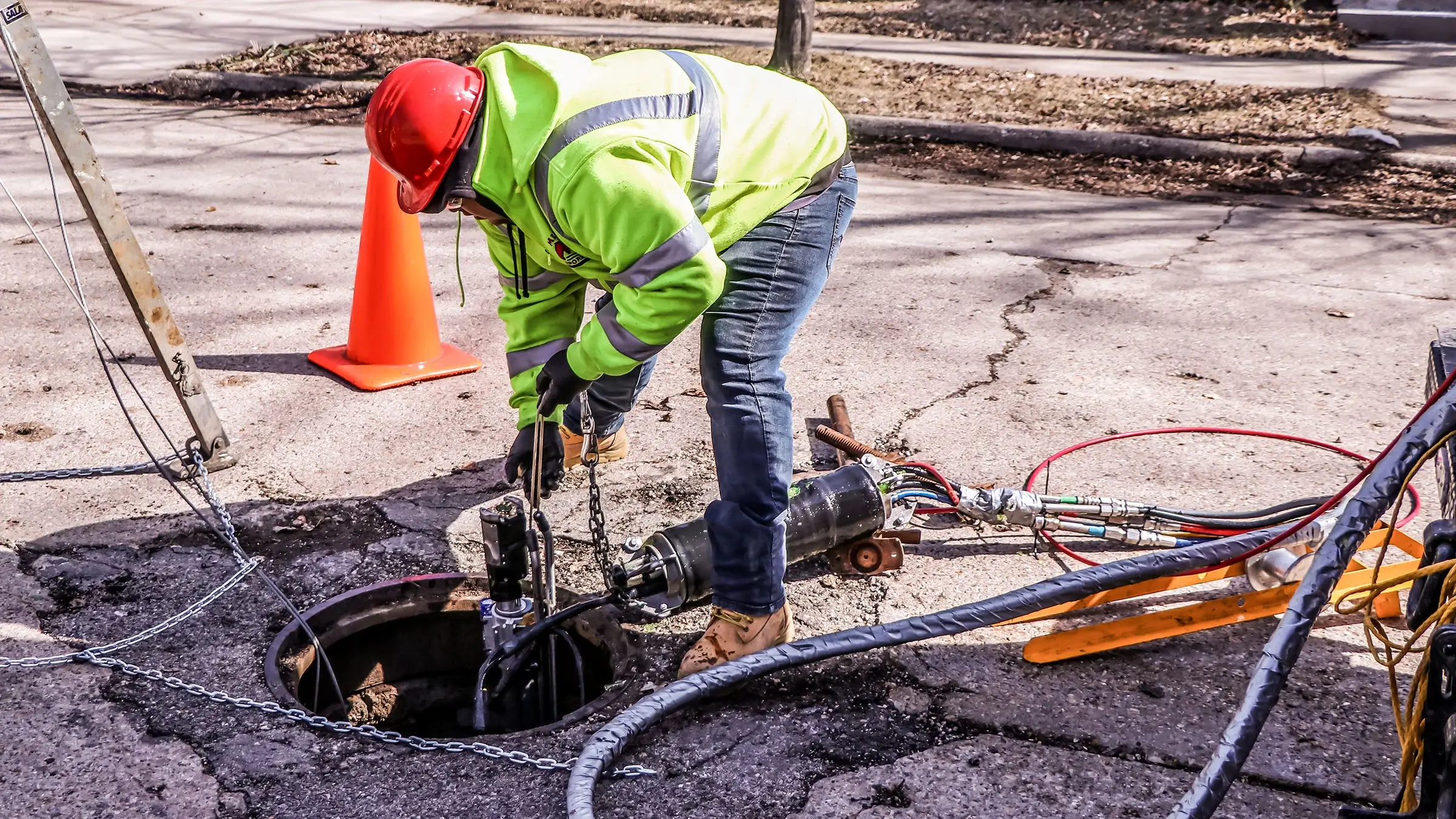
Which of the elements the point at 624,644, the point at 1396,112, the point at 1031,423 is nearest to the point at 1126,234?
the point at 1031,423

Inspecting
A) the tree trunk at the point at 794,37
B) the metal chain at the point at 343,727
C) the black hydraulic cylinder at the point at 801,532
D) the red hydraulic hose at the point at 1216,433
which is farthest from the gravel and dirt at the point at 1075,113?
the metal chain at the point at 343,727

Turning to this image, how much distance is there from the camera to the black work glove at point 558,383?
2.75 metres

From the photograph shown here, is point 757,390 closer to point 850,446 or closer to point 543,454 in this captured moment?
point 543,454

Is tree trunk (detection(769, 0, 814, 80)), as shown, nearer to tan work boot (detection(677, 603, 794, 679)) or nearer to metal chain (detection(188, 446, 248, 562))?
metal chain (detection(188, 446, 248, 562))

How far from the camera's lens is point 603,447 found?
4.00m

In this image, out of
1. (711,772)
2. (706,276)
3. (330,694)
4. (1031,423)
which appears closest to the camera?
(706,276)

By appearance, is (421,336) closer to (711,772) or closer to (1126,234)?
(711,772)

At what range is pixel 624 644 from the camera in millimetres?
3131

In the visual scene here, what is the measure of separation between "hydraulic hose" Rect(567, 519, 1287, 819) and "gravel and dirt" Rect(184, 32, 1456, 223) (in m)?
4.53

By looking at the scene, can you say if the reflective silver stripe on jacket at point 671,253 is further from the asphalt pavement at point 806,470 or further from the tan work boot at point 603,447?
the tan work boot at point 603,447

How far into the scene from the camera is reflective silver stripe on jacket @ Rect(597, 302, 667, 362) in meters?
2.57

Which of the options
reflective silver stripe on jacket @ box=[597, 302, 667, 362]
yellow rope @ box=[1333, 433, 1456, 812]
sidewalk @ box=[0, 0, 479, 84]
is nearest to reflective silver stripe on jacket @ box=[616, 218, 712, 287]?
reflective silver stripe on jacket @ box=[597, 302, 667, 362]

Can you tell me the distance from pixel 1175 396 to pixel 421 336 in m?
2.89

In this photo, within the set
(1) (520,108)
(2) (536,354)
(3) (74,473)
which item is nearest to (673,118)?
(1) (520,108)
